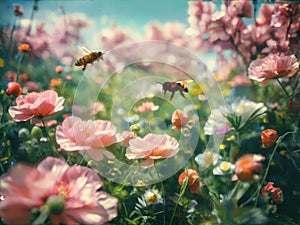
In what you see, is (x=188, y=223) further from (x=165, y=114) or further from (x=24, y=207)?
(x=165, y=114)

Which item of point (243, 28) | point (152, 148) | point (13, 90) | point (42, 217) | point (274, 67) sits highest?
point (243, 28)

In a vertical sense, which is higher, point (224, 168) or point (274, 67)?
point (274, 67)

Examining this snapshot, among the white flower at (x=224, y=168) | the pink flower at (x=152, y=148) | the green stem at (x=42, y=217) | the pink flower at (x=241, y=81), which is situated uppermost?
the pink flower at (x=241, y=81)

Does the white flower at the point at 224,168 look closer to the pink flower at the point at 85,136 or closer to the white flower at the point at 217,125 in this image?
the white flower at the point at 217,125

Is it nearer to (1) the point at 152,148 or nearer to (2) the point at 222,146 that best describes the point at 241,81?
(2) the point at 222,146

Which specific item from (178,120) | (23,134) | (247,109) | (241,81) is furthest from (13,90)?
(241,81)

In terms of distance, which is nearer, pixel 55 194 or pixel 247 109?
pixel 55 194

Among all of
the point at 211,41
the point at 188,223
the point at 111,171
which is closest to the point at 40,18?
the point at 211,41

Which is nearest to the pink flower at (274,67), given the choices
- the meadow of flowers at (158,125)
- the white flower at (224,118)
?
the meadow of flowers at (158,125)
